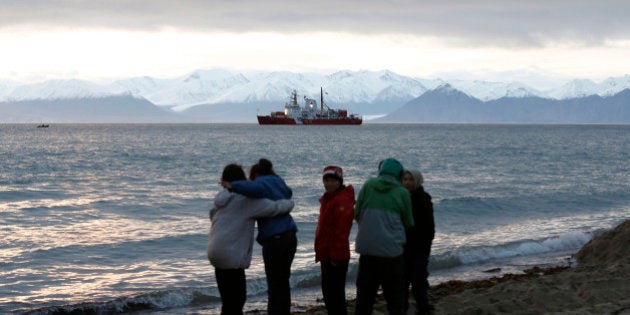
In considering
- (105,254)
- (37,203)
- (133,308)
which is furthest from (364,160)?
(133,308)

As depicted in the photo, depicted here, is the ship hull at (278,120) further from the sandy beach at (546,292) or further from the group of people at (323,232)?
the group of people at (323,232)

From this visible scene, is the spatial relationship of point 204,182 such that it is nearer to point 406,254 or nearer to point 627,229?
point 627,229

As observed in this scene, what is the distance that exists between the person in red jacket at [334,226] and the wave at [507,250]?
7.32 metres

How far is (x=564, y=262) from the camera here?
1472 cm

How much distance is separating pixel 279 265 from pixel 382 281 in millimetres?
1060

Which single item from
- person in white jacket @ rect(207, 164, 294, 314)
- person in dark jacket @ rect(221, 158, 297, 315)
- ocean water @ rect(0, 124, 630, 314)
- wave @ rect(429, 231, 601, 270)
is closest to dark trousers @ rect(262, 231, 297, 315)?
person in dark jacket @ rect(221, 158, 297, 315)

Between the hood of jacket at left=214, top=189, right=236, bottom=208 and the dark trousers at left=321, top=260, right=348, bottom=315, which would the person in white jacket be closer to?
the hood of jacket at left=214, top=189, right=236, bottom=208

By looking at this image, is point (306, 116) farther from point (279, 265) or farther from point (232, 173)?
point (232, 173)

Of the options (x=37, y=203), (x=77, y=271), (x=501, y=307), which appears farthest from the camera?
(x=37, y=203)

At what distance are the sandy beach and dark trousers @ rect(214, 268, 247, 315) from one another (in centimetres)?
282

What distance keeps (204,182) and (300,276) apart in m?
23.7

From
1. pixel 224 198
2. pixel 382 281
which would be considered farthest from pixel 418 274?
pixel 224 198

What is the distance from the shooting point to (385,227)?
737 centimetres

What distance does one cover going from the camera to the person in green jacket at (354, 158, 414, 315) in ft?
24.1
